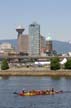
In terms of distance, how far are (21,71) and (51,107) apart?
92.7 m

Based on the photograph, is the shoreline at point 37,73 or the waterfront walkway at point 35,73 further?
the waterfront walkway at point 35,73

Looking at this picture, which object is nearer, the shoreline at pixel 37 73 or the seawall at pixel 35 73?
the shoreline at pixel 37 73

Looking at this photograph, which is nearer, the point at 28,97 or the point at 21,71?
the point at 28,97

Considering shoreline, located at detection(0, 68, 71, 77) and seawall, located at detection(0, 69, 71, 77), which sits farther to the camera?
seawall, located at detection(0, 69, 71, 77)

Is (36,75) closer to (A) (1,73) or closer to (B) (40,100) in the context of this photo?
(A) (1,73)

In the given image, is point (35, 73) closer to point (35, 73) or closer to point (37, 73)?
point (35, 73)

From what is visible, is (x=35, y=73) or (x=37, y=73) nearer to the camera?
(x=35, y=73)

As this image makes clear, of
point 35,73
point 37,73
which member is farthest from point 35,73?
point 37,73

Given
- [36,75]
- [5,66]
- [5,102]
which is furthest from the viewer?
[5,66]

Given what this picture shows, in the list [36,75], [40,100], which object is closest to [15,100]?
[40,100]

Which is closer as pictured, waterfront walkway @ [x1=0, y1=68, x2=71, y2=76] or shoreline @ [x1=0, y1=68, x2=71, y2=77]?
shoreline @ [x1=0, y1=68, x2=71, y2=77]

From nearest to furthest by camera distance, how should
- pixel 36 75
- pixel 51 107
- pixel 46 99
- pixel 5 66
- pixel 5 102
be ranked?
pixel 51 107, pixel 5 102, pixel 46 99, pixel 36 75, pixel 5 66

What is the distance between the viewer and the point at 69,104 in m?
68.9

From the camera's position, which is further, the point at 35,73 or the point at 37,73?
the point at 37,73
